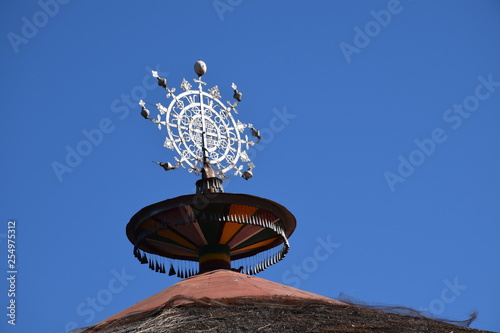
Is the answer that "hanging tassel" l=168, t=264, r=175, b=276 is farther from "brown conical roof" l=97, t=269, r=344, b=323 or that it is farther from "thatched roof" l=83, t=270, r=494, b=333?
"thatched roof" l=83, t=270, r=494, b=333

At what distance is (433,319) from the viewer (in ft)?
49.8

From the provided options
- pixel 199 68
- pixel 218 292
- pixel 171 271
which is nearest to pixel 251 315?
pixel 218 292

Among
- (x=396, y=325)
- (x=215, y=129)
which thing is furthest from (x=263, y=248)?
(x=396, y=325)

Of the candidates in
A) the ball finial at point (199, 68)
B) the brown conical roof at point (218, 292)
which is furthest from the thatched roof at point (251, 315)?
the ball finial at point (199, 68)

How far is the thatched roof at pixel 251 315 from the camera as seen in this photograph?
13.6 metres

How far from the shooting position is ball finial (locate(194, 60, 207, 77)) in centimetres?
2103

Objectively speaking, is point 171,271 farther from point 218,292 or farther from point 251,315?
point 251,315

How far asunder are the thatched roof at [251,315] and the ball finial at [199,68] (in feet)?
21.0

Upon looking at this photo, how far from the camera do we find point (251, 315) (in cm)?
→ 1416

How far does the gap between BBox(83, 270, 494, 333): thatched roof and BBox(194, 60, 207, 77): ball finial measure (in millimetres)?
6401

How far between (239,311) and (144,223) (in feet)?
15.7

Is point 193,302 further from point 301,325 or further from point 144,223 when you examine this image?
point 144,223

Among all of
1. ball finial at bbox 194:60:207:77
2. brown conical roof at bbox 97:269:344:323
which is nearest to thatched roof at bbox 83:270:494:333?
brown conical roof at bbox 97:269:344:323

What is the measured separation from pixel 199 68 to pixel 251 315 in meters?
8.32
